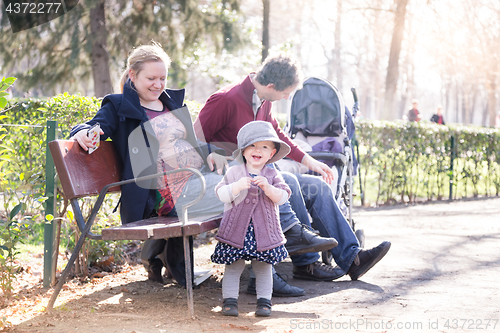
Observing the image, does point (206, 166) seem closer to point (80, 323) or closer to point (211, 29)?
point (80, 323)

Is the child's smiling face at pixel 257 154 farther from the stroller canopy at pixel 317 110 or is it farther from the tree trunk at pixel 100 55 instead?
the tree trunk at pixel 100 55

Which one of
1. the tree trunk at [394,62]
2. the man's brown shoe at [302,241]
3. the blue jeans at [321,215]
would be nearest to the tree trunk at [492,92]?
the tree trunk at [394,62]

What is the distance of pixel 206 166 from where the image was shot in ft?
11.5

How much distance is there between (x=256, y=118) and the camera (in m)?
3.89

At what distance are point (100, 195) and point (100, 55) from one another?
27.6ft

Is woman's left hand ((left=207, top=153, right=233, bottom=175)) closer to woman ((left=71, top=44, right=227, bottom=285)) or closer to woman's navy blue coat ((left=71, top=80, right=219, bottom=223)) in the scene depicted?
woman ((left=71, top=44, right=227, bottom=285))

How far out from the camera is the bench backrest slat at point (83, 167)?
2730 millimetres

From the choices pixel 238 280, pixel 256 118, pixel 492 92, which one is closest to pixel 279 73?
pixel 256 118

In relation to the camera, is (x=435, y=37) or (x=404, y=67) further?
(x=404, y=67)

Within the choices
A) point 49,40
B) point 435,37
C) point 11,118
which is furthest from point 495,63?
point 11,118

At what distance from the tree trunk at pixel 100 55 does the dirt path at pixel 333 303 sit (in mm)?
6765

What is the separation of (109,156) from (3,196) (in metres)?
0.78

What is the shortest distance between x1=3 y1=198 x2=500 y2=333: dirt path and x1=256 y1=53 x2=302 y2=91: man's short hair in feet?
4.89

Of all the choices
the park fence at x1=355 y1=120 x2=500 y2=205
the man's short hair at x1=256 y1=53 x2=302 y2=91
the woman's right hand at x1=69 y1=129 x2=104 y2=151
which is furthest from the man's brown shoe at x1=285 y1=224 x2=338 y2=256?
the park fence at x1=355 y1=120 x2=500 y2=205
